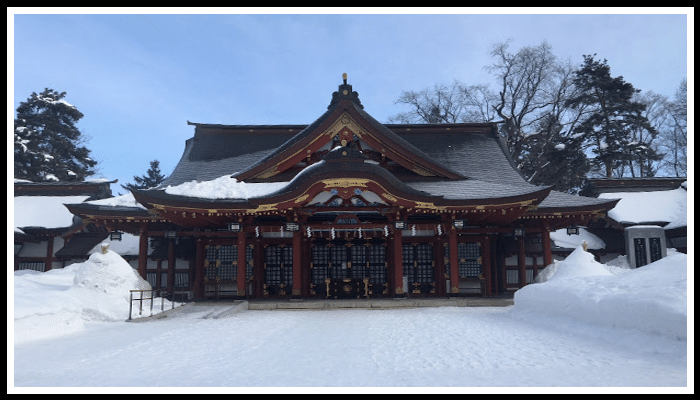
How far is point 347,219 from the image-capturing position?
13883mm

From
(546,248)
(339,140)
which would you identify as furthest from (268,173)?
(546,248)

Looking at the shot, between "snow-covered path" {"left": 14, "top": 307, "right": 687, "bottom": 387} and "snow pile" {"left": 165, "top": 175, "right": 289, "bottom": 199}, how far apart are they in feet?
15.9

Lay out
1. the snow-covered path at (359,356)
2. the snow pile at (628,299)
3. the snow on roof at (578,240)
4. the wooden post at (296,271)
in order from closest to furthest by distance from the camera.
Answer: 1. the snow-covered path at (359,356)
2. the snow pile at (628,299)
3. the wooden post at (296,271)
4. the snow on roof at (578,240)

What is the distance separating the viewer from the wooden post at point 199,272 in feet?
51.4

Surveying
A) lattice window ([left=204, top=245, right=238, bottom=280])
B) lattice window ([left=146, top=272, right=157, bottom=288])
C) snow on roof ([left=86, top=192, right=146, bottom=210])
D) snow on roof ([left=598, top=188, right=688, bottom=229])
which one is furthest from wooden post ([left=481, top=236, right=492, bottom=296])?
lattice window ([left=146, top=272, right=157, bottom=288])

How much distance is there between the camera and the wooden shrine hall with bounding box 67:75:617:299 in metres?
13.0

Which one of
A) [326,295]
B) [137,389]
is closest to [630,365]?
[137,389]

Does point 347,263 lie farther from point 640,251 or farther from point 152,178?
point 152,178

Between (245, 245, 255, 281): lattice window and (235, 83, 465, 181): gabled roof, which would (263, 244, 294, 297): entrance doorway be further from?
(235, 83, 465, 181): gabled roof

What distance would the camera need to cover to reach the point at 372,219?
582 inches

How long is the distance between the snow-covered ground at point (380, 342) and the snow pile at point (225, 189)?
11.4ft

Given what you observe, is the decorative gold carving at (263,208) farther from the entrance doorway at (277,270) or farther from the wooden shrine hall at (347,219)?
the entrance doorway at (277,270)

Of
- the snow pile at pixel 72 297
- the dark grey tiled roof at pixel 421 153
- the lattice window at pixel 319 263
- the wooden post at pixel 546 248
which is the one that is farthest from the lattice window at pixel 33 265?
the wooden post at pixel 546 248

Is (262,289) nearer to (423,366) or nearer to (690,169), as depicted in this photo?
(423,366)
